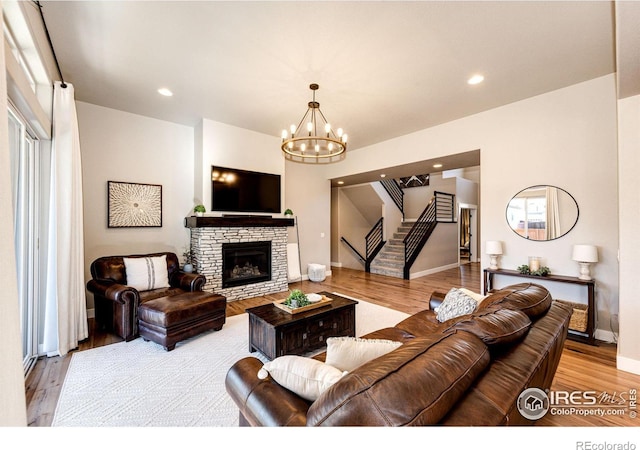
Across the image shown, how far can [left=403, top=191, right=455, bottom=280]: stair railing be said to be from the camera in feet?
23.2

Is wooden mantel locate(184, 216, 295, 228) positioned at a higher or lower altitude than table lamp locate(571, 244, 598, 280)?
higher

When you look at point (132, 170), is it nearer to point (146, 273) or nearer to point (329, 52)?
point (146, 273)

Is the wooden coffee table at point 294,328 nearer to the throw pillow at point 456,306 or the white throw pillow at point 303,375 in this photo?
the throw pillow at point 456,306

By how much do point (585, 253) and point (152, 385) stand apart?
4.64 metres

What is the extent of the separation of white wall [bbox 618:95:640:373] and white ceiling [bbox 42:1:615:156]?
802 millimetres

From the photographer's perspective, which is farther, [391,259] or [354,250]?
[354,250]

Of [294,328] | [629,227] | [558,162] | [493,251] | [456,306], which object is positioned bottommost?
[294,328]

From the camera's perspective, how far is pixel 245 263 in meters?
5.14

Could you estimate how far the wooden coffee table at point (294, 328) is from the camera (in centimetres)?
255

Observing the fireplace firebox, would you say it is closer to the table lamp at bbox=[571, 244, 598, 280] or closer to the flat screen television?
the flat screen television

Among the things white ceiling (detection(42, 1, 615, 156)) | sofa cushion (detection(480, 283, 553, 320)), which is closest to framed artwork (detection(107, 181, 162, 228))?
white ceiling (detection(42, 1, 615, 156))

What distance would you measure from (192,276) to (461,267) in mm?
7814

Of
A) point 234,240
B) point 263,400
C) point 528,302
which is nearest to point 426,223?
point 234,240

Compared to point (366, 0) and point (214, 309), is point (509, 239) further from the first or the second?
point (214, 309)
